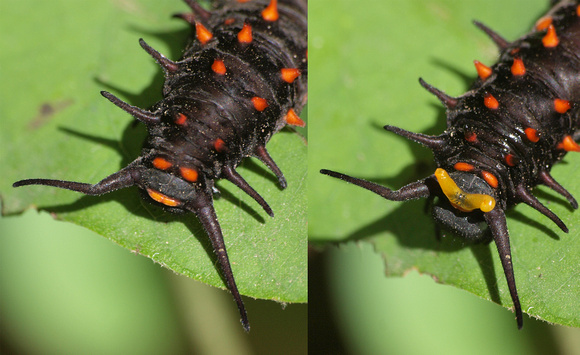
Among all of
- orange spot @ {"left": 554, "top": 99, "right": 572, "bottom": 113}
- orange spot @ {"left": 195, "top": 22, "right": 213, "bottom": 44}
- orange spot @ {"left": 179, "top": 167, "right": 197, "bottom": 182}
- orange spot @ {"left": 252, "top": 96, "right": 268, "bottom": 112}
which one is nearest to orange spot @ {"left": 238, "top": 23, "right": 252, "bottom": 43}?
orange spot @ {"left": 195, "top": 22, "right": 213, "bottom": 44}

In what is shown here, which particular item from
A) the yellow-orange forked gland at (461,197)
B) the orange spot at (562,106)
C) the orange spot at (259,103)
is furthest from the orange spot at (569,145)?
the orange spot at (259,103)

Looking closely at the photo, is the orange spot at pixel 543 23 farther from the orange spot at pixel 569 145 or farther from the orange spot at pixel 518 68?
the orange spot at pixel 569 145

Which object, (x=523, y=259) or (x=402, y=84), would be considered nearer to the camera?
(x=523, y=259)

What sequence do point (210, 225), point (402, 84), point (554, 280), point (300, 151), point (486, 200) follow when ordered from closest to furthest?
point (486, 200), point (210, 225), point (554, 280), point (300, 151), point (402, 84)

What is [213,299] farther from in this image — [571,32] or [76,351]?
[571,32]

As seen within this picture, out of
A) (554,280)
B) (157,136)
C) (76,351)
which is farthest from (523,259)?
(76,351)

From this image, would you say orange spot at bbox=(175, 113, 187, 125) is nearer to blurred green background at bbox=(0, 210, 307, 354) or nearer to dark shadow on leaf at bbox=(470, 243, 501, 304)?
blurred green background at bbox=(0, 210, 307, 354)
